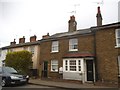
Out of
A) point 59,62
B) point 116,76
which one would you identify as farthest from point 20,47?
point 116,76

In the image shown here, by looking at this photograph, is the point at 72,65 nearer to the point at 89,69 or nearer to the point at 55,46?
the point at 89,69

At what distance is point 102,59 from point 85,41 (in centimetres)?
310

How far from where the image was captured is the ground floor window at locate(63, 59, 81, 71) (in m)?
17.6

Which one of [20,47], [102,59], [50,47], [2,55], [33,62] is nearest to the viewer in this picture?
[102,59]

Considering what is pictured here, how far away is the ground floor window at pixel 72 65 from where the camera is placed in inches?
693

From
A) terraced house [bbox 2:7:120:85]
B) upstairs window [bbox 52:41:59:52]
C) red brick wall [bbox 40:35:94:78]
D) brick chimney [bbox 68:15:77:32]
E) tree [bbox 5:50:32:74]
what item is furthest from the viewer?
brick chimney [bbox 68:15:77:32]

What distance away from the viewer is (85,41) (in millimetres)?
18422

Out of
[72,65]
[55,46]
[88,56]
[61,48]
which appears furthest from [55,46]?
[88,56]

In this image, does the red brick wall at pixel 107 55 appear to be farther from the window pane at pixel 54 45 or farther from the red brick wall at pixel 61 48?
the window pane at pixel 54 45

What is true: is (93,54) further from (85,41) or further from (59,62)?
(59,62)

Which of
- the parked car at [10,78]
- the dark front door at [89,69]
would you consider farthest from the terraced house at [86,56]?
the parked car at [10,78]

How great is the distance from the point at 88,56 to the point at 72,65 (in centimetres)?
232

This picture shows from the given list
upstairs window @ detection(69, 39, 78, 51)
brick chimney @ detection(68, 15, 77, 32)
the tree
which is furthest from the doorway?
the tree

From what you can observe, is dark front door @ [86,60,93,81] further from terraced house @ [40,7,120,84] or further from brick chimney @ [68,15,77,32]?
brick chimney @ [68,15,77,32]
